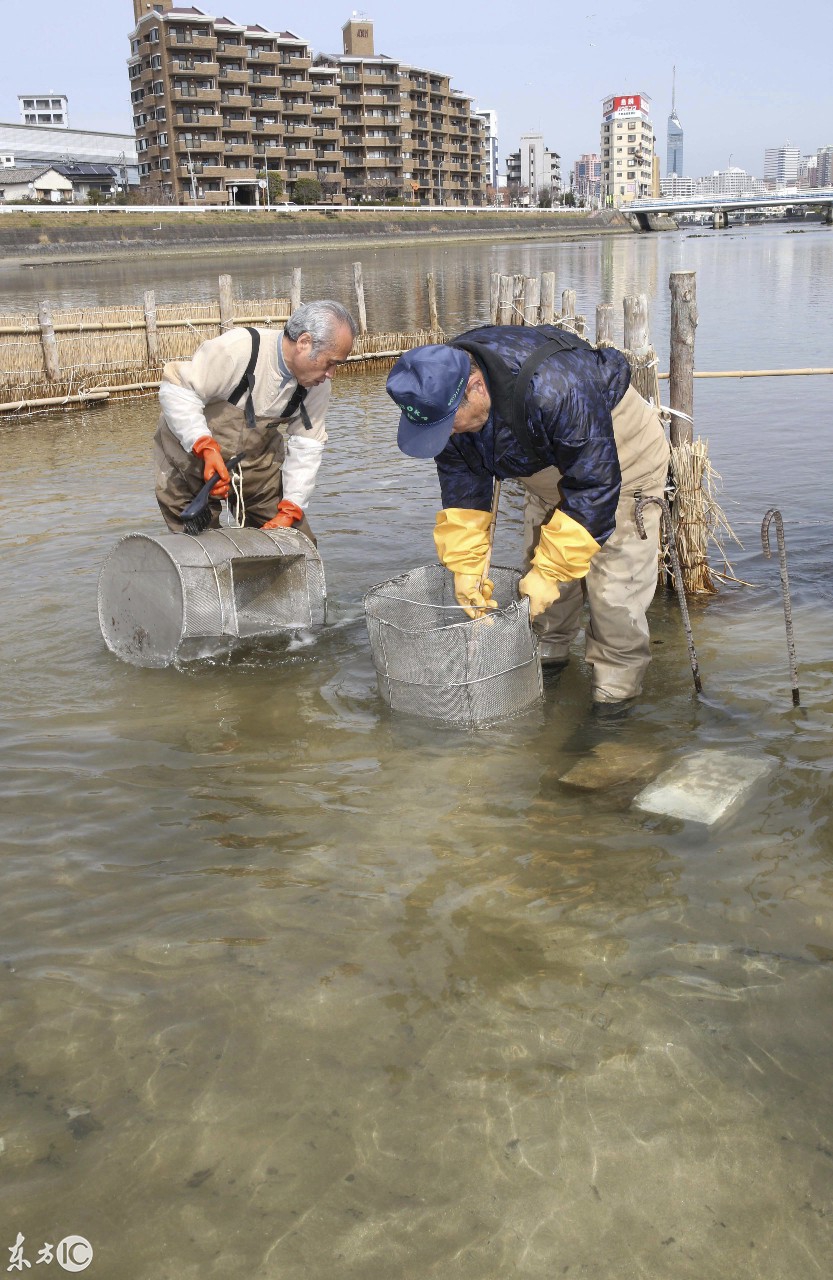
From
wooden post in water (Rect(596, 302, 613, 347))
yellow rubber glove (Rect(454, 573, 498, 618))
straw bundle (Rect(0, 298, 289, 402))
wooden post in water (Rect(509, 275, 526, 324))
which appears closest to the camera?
yellow rubber glove (Rect(454, 573, 498, 618))

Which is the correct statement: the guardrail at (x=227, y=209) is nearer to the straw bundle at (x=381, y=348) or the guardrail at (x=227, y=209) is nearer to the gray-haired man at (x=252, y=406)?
the straw bundle at (x=381, y=348)

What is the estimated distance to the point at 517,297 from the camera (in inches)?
592

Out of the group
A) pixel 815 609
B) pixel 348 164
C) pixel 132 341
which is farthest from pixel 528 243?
pixel 815 609

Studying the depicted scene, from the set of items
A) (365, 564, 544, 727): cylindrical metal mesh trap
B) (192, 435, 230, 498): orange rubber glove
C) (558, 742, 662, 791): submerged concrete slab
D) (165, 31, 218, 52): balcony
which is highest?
(165, 31, 218, 52): balcony

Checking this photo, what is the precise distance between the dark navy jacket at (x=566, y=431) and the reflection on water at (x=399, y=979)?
1.31 meters

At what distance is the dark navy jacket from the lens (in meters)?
3.80

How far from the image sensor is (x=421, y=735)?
4961mm

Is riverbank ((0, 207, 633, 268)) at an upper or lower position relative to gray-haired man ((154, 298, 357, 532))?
upper

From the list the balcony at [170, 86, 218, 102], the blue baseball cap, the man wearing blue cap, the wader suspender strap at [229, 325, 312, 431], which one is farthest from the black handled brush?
the balcony at [170, 86, 218, 102]

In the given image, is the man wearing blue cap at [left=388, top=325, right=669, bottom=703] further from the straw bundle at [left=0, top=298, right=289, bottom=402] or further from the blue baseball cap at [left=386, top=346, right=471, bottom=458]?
the straw bundle at [left=0, top=298, right=289, bottom=402]

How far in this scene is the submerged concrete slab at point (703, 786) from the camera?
13.5ft

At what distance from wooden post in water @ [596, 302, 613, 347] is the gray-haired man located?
3.73 metres

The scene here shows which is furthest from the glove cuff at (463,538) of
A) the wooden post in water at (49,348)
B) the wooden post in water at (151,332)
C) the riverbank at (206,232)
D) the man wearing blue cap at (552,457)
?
the riverbank at (206,232)
